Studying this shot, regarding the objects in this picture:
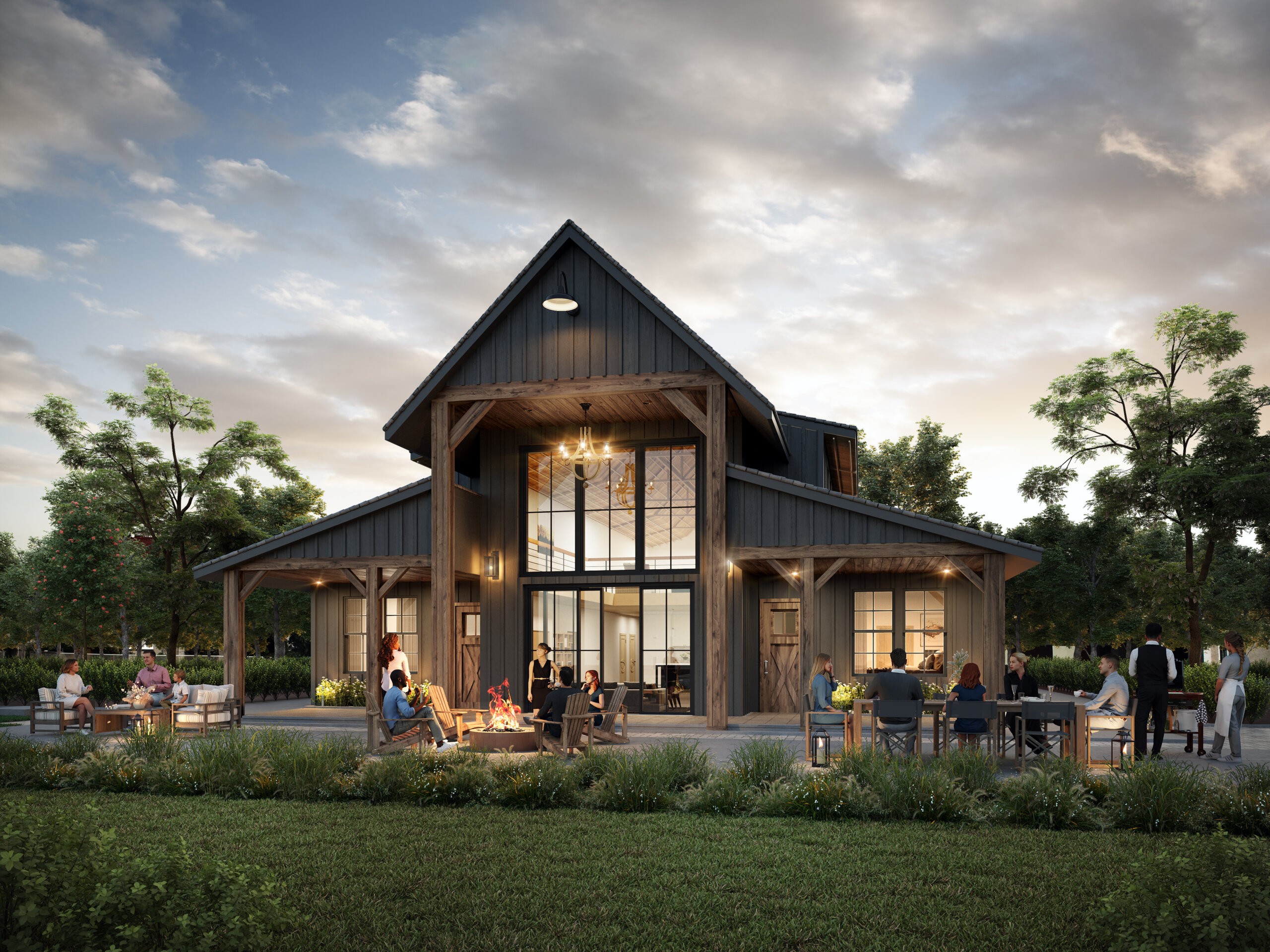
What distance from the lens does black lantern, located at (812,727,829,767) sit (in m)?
10.1

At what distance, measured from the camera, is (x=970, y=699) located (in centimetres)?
1018

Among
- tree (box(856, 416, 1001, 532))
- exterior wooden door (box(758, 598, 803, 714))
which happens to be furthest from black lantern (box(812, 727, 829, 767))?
tree (box(856, 416, 1001, 532))

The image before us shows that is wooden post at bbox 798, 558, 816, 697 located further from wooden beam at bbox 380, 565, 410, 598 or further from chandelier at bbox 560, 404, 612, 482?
wooden beam at bbox 380, 565, 410, 598

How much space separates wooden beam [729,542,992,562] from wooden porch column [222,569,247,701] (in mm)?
9356

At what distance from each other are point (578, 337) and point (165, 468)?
19952 millimetres

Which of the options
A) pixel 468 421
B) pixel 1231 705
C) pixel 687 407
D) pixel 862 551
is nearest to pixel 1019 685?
pixel 1231 705

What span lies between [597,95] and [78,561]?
2167 cm

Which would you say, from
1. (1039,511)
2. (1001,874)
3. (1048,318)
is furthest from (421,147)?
(1039,511)

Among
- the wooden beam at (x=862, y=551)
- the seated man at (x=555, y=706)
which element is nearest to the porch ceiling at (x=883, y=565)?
the wooden beam at (x=862, y=551)

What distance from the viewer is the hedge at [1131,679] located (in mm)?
15914

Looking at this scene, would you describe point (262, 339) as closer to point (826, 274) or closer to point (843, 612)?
point (826, 274)

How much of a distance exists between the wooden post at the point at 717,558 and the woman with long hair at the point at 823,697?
310 cm

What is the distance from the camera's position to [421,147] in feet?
51.6

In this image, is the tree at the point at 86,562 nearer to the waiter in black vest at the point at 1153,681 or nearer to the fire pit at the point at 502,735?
the fire pit at the point at 502,735
